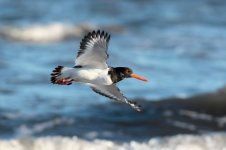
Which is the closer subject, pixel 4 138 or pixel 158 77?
pixel 4 138

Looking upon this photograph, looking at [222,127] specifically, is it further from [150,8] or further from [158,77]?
[150,8]

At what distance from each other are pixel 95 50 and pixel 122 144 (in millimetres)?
3195

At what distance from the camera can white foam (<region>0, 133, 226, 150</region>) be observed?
36.3 feet

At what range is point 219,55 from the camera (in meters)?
17.7

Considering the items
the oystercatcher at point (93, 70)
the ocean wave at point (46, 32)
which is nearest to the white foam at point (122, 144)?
the oystercatcher at point (93, 70)

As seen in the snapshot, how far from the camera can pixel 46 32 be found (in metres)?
20.0

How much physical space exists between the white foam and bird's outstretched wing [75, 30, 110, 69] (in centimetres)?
274

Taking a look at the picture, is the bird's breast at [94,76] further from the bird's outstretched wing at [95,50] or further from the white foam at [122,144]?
the white foam at [122,144]

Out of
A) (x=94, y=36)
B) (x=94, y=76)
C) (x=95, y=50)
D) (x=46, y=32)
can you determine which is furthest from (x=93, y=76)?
(x=46, y=32)

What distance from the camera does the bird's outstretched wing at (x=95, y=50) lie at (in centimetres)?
847

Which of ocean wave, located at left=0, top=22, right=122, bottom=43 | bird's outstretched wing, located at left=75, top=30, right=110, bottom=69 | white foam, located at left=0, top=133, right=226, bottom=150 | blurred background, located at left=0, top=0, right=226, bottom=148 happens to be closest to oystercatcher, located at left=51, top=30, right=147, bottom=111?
bird's outstretched wing, located at left=75, top=30, right=110, bottom=69

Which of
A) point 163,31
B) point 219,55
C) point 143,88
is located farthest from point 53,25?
point 143,88

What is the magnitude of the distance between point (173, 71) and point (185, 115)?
3.03 meters

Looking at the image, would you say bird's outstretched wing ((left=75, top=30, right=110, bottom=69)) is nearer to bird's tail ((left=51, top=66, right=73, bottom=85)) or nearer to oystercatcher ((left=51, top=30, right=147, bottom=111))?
oystercatcher ((left=51, top=30, right=147, bottom=111))
